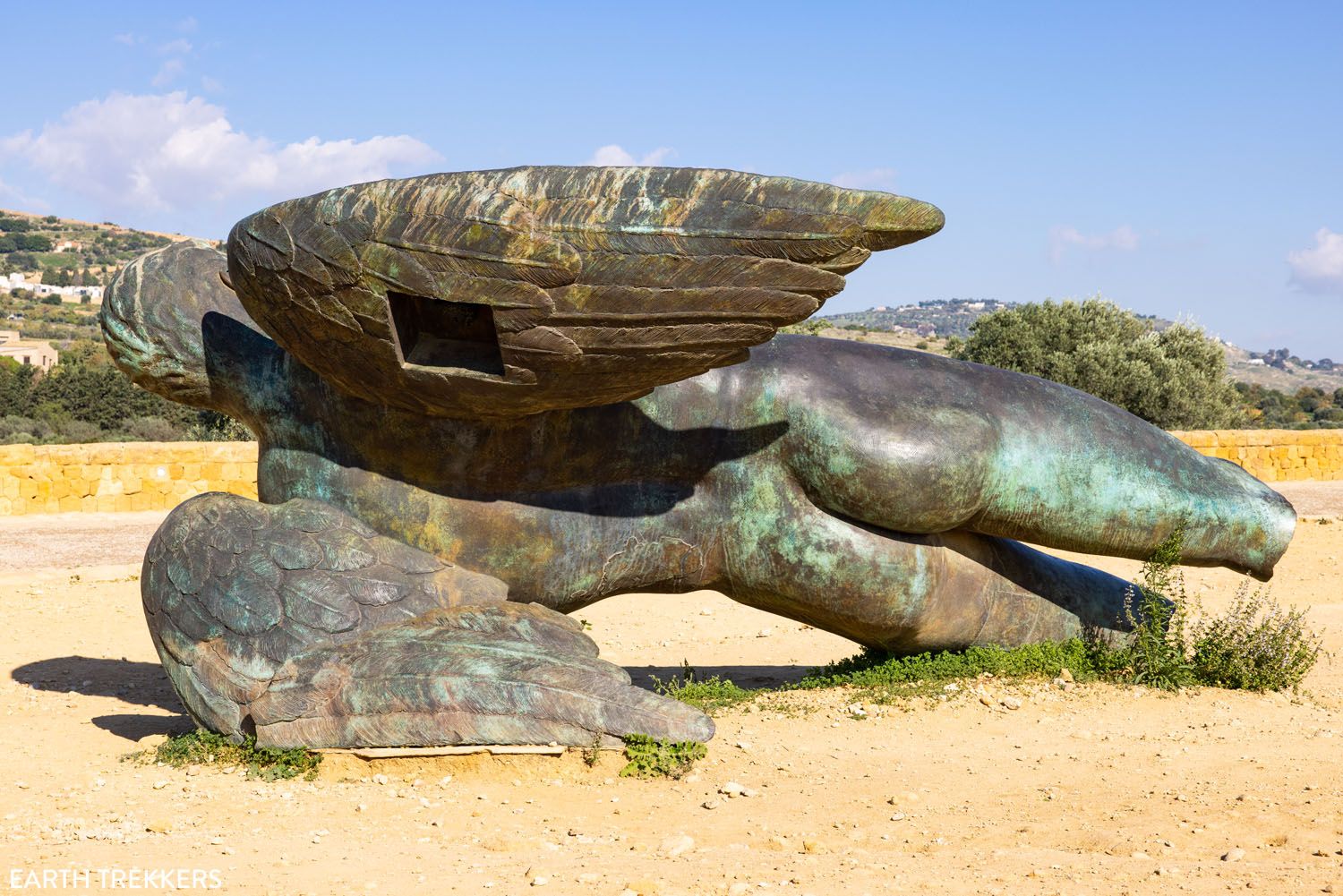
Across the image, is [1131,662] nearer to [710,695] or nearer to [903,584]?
[903,584]

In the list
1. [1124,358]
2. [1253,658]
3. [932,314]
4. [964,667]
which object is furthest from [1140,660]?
[932,314]

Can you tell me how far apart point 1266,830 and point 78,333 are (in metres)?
41.5

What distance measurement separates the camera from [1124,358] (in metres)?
20.1

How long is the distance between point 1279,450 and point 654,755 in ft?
48.0

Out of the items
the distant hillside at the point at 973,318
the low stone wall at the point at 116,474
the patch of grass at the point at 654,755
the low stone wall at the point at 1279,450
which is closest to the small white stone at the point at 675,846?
the patch of grass at the point at 654,755

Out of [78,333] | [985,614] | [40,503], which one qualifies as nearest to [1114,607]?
[985,614]

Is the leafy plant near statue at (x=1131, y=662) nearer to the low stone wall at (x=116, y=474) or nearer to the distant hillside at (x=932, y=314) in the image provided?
the low stone wall at (x=116, y=474)

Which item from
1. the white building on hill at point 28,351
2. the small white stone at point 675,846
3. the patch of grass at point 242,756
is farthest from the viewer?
the white building on hill at point 28,351

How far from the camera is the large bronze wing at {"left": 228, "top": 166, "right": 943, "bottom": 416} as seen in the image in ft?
11.5

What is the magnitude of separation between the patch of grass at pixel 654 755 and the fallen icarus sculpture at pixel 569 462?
0.06 metres

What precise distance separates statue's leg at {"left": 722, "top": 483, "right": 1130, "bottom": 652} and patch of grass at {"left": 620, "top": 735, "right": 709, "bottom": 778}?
3.39ft

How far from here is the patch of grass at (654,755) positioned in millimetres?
3697

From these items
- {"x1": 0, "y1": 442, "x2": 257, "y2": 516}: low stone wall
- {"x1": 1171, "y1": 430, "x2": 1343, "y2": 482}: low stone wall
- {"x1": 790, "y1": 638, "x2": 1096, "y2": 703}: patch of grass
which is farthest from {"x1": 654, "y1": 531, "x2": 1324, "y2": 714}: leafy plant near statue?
{"x1": 1171, "y1": 430, "x2": 1343, "y2": 482}: low stone wall

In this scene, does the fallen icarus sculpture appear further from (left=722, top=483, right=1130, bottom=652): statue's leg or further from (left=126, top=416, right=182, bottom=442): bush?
(left=126, top=416, right=182, bottom=442): bush
